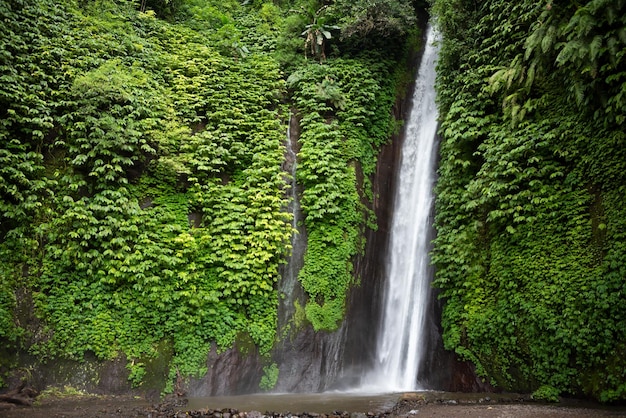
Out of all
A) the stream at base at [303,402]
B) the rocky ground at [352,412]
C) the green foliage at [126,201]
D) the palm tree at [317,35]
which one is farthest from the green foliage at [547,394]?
the palm tree at [317,35]

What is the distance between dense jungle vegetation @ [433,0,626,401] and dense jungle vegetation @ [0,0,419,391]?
3421mm

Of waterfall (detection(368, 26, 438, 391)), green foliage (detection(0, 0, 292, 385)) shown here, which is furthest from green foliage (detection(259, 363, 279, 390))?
waterfall (detection(368, 26, 438, 391))

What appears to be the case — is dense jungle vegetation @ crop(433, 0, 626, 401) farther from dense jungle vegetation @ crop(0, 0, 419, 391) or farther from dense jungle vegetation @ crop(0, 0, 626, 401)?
dense jungle vegetation @ crop(0, 0, 419, 391)

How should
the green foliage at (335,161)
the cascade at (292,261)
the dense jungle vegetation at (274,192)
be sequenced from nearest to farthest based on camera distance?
the dense jungle vegetation at (274,192), the cascade at (292,261), the green foliage at (335,161)

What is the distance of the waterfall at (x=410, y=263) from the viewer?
453 inches

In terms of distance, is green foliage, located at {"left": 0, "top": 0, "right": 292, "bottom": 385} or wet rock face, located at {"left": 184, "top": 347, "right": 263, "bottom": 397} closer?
green foliage, located at {"left": 0, "top": 0, "right": 292, "bottom": 385}

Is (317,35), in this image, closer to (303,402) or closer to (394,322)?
(394,322)

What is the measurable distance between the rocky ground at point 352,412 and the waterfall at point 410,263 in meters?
2.65

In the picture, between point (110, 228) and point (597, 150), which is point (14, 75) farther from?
point (597, 150)

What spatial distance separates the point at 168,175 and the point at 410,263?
25.3ft

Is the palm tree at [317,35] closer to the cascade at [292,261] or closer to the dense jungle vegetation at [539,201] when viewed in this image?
the cascade at [292,261]

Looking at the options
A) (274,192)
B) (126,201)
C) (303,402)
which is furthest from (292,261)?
(126,201)

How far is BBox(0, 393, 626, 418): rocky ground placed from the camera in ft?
23.8

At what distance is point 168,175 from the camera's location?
37.9ft
